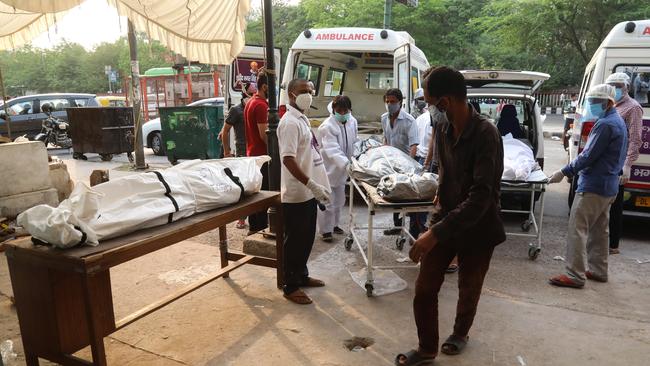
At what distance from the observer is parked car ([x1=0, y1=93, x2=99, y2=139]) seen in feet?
44.6

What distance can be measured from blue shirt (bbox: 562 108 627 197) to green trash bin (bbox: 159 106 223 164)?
8.33 m

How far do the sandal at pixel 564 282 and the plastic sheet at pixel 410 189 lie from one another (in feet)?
5.32

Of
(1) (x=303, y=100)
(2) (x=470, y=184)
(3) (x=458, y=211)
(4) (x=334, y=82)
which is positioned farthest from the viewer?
(4) (x=334, y=82)

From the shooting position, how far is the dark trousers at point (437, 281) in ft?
9.30

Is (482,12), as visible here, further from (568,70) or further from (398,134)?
(398,134)

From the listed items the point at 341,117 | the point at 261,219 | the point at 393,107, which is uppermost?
the point at 393,107

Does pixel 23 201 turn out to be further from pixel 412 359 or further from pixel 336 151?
pixel 412 359

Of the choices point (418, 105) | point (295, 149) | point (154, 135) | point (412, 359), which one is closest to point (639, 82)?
point (418, 105)

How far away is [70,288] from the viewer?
108 inches

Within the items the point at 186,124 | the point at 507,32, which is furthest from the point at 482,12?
the point at 186,124

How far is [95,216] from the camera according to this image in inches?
101

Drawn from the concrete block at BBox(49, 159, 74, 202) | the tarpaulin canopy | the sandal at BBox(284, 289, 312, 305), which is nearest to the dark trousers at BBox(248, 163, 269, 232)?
the tarpaulin canopy

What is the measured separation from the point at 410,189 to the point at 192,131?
26.7ft

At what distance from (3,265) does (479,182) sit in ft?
16.5
